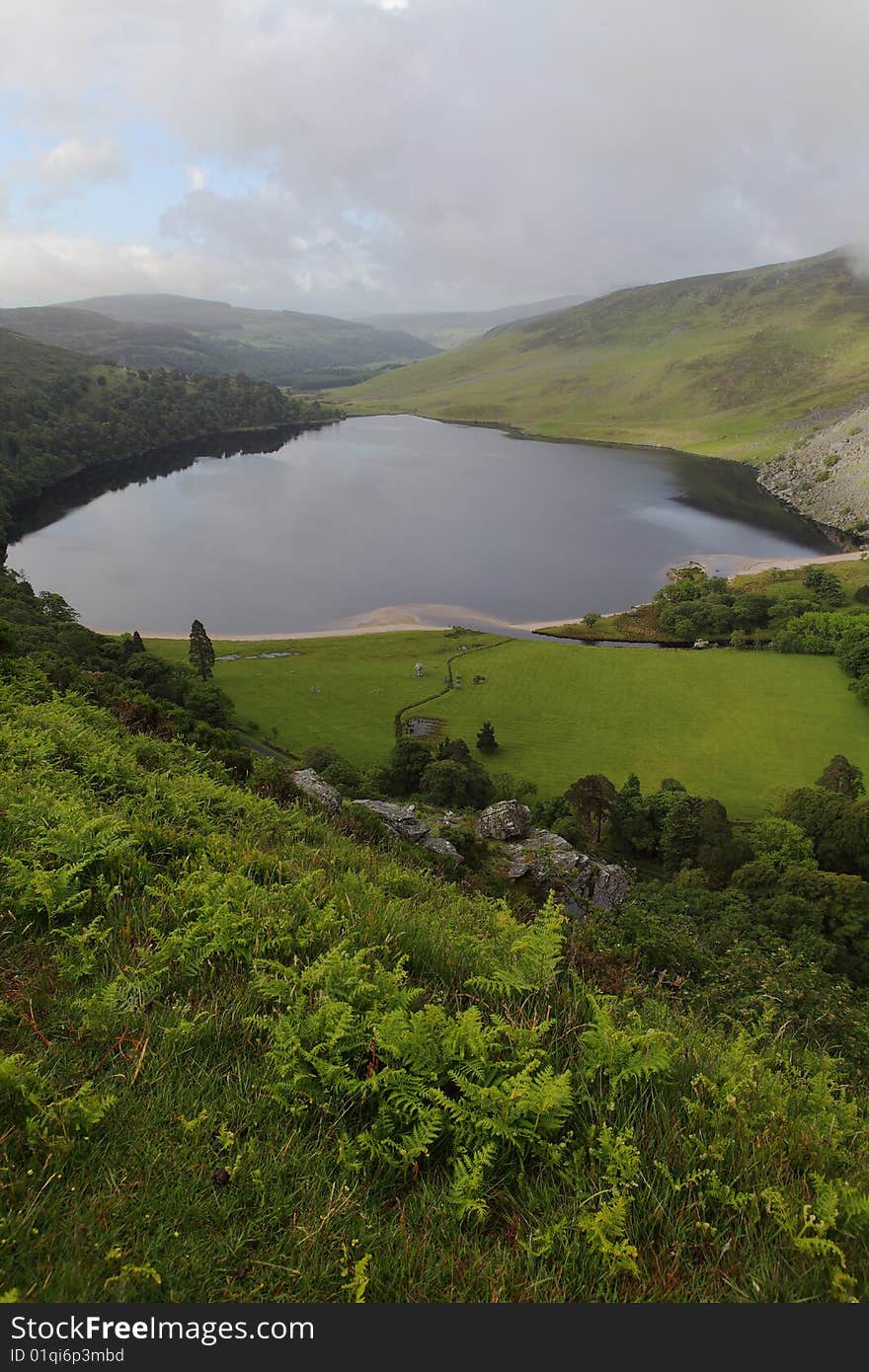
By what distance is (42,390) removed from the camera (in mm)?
179125

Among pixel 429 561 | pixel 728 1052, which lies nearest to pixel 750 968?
pixel 728 1052

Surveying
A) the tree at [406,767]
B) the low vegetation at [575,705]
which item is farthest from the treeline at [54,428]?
the tree at [406,767]

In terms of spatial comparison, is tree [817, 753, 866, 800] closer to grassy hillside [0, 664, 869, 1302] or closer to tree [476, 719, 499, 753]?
tree [476, 719, 499, 753]

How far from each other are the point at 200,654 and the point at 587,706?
37.5m

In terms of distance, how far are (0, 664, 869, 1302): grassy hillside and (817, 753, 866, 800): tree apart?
153ft

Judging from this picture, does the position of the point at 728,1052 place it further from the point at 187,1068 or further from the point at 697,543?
the point at 697,543

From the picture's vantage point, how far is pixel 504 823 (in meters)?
33.0

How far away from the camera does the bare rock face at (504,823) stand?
32.4 m

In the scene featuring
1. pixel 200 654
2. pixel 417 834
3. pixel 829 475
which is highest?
pixel 829 475

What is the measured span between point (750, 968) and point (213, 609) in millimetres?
83624

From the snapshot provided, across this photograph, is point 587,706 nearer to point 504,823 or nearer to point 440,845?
point 504,823

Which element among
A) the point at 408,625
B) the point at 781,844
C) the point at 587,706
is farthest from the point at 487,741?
the point at 408,625

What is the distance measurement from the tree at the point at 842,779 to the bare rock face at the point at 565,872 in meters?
23.9

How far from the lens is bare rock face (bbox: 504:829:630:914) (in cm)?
2586
